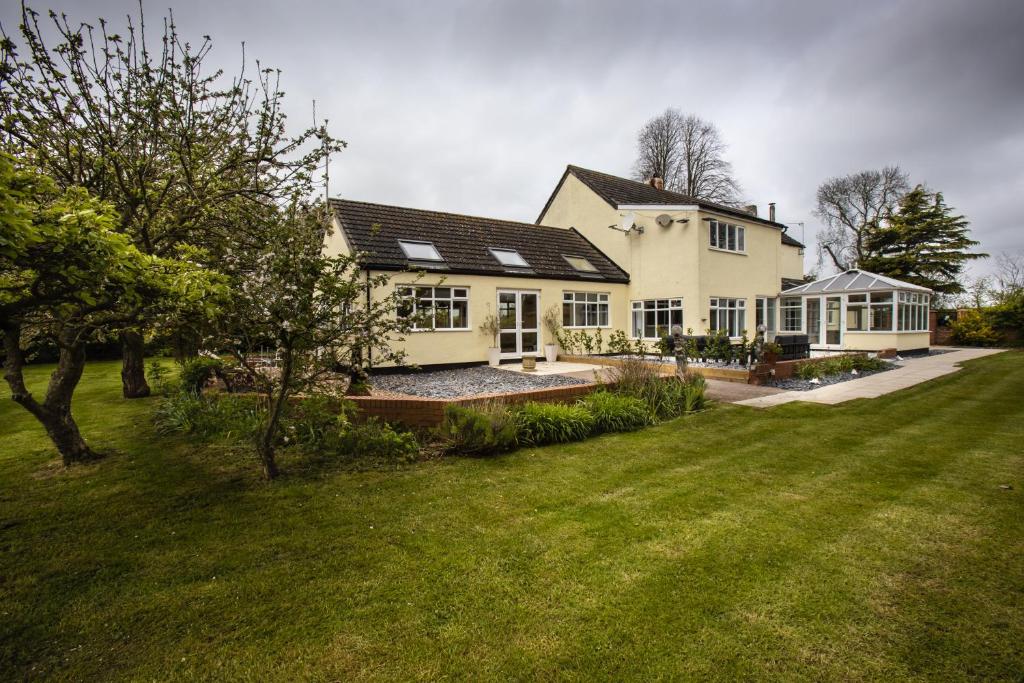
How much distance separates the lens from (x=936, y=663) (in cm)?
246

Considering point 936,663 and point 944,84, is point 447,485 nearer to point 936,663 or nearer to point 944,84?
point 936,663

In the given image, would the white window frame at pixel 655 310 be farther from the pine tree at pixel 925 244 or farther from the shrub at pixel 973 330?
the pine tree at pixel 925 244

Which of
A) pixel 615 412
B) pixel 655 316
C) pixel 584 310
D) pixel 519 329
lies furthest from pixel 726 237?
pixel 615 412

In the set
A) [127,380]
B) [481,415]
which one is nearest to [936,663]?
[481,415]

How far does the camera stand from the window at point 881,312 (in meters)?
20.6

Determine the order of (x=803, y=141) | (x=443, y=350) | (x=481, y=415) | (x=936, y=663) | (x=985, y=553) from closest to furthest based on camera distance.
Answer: (x=936, y=663) → (x=985, y=553) → (x=481, y=415) → (x=443, y=350) → (x=803, y=141)

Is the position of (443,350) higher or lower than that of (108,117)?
lower

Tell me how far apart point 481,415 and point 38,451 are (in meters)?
6.74

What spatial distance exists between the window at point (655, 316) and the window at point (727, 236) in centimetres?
321

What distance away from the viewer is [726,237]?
67.2ft

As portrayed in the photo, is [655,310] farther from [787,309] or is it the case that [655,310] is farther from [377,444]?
[377,444]

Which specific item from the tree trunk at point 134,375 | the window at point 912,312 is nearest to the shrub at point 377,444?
the tree trunk at point 134,375

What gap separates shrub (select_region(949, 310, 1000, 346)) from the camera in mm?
25312

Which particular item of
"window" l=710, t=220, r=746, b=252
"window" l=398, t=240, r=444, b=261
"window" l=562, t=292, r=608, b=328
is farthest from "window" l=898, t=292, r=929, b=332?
"window" l=398, t=240, r=444, b=261
